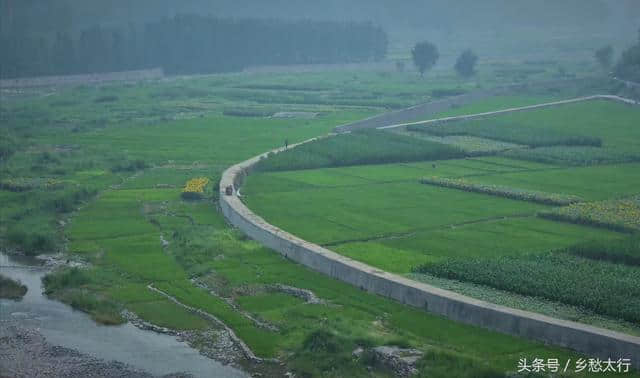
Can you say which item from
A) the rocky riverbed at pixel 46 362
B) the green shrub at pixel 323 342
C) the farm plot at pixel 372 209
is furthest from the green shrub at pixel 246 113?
the green shrub at pixel 323 342

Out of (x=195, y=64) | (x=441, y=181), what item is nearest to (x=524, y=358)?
(x=441, y=181)

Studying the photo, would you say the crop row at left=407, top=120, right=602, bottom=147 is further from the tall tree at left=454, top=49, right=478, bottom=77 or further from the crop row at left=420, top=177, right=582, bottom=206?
the tall tree at left=454, top=49, right=478, bottom=77

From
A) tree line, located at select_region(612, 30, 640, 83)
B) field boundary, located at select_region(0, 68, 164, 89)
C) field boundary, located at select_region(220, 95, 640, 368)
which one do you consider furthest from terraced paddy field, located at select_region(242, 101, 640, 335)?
field boundary, located at select_region(0, 68, 164, 89)

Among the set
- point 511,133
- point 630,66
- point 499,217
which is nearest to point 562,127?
point 511,133

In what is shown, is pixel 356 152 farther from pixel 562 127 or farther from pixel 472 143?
pixel 562 127

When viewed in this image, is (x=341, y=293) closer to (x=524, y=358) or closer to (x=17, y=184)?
(x=524, y=358)

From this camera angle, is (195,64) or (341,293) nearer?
(341,293)
